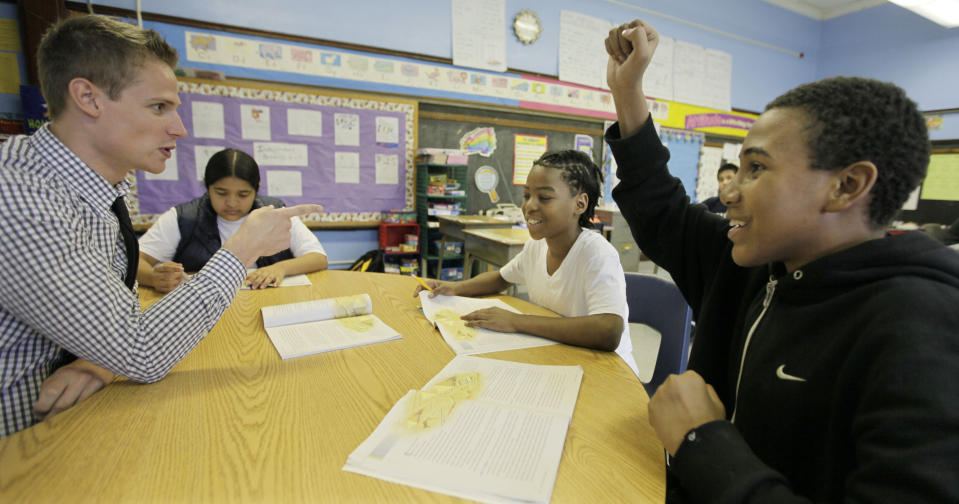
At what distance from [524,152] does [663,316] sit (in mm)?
3197

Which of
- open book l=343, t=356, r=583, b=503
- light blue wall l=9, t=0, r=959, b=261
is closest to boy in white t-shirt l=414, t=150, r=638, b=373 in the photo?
open book l=343, t=356, r=583, b=503

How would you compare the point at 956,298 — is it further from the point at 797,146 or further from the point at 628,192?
the point at 628,192

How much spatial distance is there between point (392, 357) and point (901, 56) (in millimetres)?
7257

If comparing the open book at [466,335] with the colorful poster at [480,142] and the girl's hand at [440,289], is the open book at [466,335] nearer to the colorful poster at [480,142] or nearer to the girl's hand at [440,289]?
the girl's hand at [440,289]

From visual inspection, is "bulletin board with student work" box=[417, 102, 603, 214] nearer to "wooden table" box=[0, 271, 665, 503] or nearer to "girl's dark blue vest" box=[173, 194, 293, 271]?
"girl's dark blue vest" box=[173, 194, 293, 271]

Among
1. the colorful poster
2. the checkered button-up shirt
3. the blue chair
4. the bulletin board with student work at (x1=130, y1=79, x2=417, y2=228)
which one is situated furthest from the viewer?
the colorful poster

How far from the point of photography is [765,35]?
18.4 feet

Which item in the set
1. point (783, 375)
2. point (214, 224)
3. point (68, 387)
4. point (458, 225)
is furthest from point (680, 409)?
point (458, 225)

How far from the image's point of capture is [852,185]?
606 millimetres

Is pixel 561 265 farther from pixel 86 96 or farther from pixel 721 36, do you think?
pixel 721 36

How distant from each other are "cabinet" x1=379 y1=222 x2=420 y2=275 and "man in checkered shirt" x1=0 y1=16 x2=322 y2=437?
9.10 feet

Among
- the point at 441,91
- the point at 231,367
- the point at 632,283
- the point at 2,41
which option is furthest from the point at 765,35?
the point at 2,41

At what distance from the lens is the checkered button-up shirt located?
675 mm

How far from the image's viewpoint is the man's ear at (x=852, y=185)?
587mm
